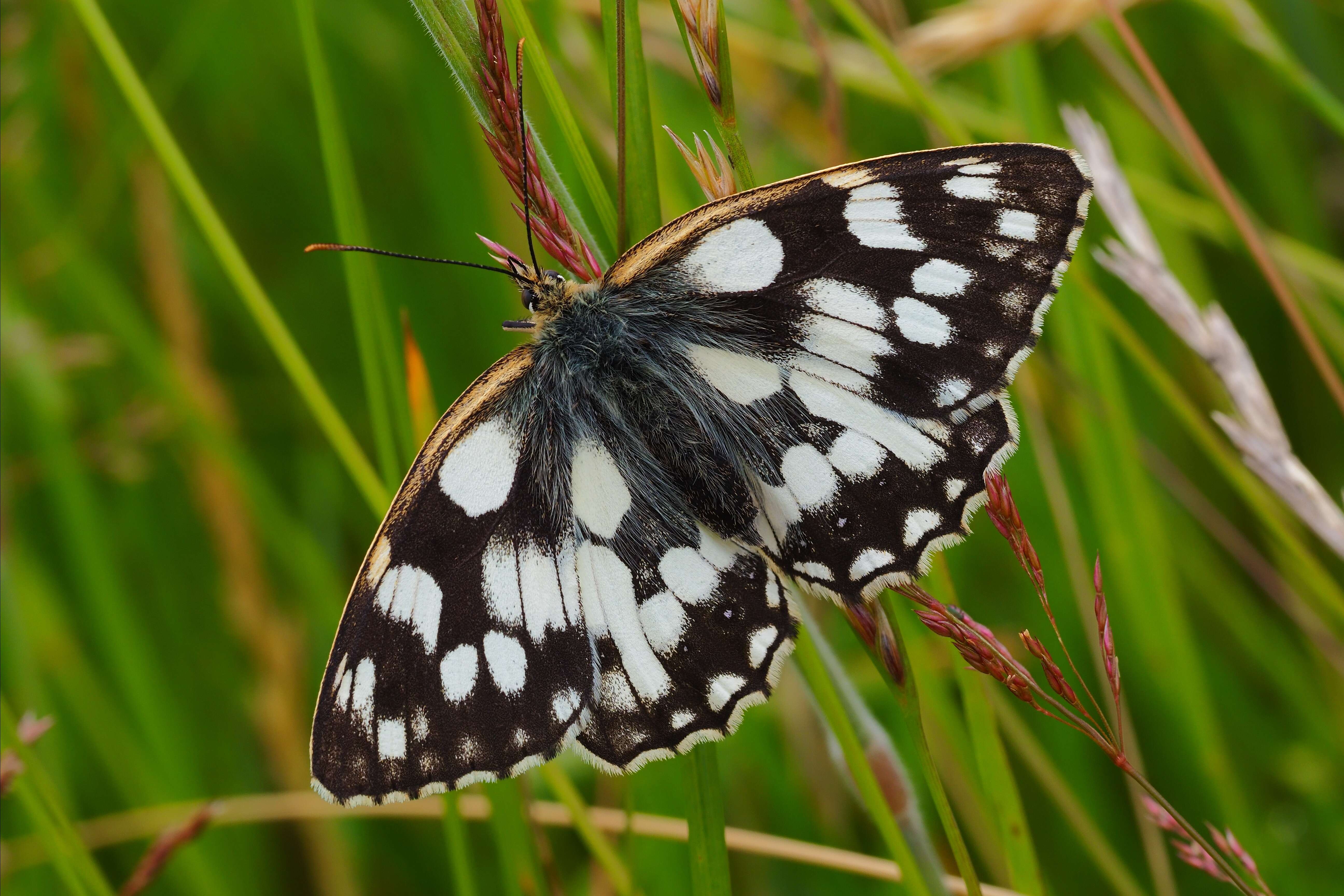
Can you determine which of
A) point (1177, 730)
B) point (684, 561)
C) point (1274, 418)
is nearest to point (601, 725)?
point (684, 561)

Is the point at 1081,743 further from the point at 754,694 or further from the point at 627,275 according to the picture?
the point at 627,275

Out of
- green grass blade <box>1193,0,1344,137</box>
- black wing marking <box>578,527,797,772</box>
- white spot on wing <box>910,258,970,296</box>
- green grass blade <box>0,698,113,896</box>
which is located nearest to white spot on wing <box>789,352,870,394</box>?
white spot on wing <box>910,258,970,296</box>

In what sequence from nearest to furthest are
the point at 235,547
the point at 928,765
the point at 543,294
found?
the point at 928,765, the point at 543,294, the point at 235,547

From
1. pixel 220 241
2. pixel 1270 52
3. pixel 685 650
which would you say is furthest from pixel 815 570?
pixel 1270 52

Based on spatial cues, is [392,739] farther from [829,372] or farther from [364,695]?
[829,372]

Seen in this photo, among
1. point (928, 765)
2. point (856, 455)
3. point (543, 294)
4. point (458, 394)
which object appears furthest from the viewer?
point (458, 394)

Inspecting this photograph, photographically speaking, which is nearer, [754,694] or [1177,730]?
[754,694]
